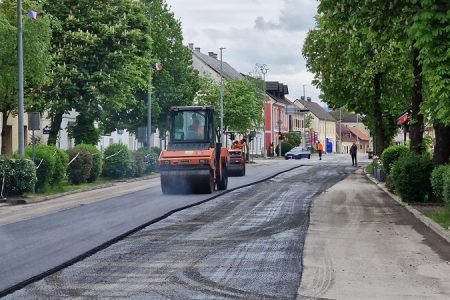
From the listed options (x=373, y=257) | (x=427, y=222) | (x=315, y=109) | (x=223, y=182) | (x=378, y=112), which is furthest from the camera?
(x=315, y=109)

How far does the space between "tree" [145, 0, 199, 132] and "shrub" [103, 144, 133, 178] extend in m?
14.3

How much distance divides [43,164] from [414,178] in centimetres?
1361

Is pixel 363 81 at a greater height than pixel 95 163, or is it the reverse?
→ pixel 363 81

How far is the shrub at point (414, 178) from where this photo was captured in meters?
22.2

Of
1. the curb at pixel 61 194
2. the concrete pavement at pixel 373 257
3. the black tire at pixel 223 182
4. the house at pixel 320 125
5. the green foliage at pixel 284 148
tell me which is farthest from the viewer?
the house at pixel 320 125

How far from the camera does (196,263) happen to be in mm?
11297

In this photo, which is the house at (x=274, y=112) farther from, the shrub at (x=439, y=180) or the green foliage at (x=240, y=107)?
the shrub at (x=439, y=180)

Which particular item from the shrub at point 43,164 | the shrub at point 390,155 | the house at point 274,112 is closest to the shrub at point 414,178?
the shrub at point 390,155

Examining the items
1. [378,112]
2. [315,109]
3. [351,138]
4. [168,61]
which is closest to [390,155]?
[378,112]

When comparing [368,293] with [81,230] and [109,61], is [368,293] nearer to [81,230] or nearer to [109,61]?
[81,230]

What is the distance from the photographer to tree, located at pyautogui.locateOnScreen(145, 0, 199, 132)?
177 feet

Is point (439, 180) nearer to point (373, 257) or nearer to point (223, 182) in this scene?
point (373, 257)

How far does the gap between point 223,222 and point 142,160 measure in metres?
26.3

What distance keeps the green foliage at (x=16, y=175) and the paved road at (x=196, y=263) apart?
8.83 m
